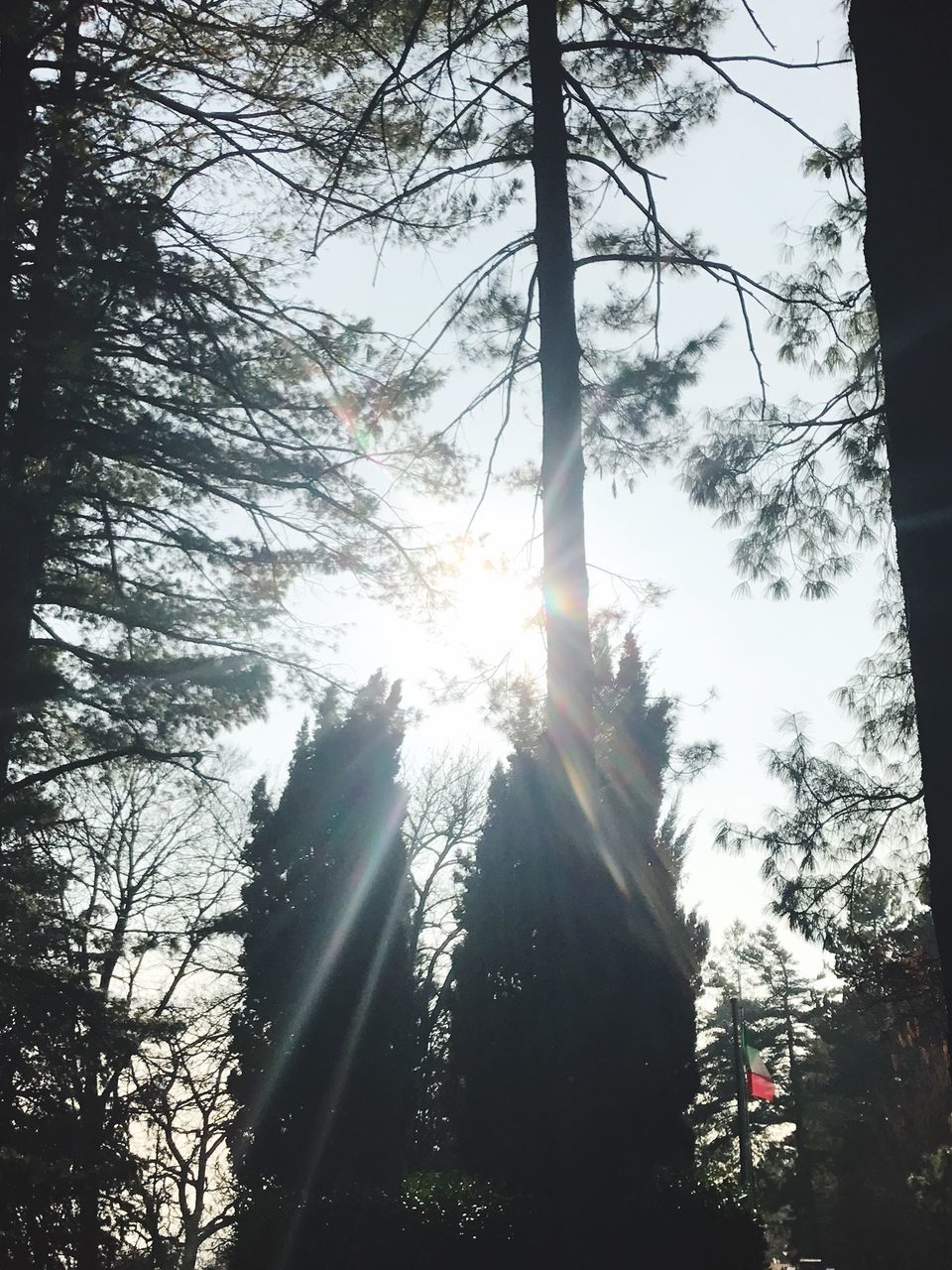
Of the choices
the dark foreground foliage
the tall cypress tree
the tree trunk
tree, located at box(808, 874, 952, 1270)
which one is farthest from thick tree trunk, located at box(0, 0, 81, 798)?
the tree trunk

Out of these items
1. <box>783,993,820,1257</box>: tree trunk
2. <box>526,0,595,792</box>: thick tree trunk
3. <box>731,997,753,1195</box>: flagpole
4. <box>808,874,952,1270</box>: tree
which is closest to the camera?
<box>526,0,595,792</box>: thick tree trunk

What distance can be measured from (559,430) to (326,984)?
7.78 meters

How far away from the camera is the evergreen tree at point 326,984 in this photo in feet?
31.7

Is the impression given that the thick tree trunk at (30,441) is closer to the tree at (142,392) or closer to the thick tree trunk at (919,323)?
the tree at (142,392)

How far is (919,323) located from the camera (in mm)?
1766

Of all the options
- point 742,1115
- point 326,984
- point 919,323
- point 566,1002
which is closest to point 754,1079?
point 742,1115

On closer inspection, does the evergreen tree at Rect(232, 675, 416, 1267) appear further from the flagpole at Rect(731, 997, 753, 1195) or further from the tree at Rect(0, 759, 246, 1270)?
the flagpole at Rect(731, 997, 753, 1195)

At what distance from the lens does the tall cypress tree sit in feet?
19.1

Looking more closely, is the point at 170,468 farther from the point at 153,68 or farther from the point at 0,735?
the point at 153,68

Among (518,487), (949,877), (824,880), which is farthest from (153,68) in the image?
(824,880)

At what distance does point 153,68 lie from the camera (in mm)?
7004

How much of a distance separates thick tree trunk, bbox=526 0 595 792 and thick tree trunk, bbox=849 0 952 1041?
148 inches

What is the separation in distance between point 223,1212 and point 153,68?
18.7 metres

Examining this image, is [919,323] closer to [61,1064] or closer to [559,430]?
[559,430]
